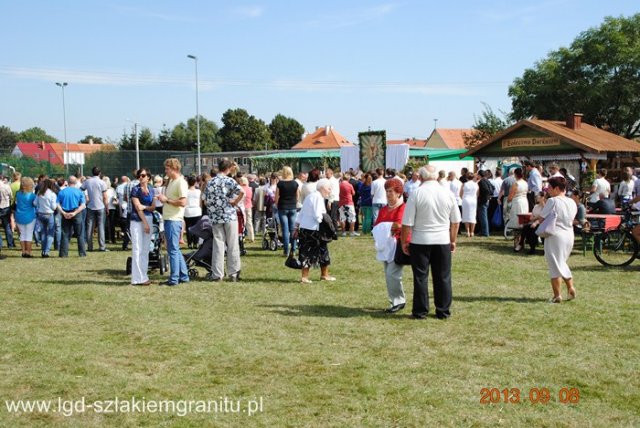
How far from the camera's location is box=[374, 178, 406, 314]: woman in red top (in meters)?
8.04

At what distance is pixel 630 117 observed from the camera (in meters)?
46.8

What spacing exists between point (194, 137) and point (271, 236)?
72.6 metres

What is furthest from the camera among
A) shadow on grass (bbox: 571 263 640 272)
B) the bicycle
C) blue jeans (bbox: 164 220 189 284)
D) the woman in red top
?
the bicycle

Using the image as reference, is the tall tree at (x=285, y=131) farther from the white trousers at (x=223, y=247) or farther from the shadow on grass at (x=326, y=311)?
the shadow on grass at (x=326, y=311)

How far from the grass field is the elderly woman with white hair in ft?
1.35

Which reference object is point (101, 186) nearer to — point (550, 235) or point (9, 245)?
point (9, 245)

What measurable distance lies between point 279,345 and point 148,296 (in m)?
3.29

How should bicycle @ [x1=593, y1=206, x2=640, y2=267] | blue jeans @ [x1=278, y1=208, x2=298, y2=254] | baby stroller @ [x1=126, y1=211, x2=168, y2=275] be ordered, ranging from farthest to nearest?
blue jeans @ [x1=278, y1=208, x2=298, y2=254], bicycle @ [x1=593, y1=206, x2=640, y2=267], baby stroller @ [x1=126, y1=211, x2=168, y2=275]

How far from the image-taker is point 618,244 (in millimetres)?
12539


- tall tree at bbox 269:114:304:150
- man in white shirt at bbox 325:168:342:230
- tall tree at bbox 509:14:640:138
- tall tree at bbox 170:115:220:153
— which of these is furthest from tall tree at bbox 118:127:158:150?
man in white shirt at bbox 325:168:342:230

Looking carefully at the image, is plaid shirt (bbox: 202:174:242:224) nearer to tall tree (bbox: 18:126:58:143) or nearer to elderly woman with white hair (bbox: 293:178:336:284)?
elderly woman with white hair (bbox: 293:178:336:284)

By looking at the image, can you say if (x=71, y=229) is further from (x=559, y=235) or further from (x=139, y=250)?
(x=559, y=235)
